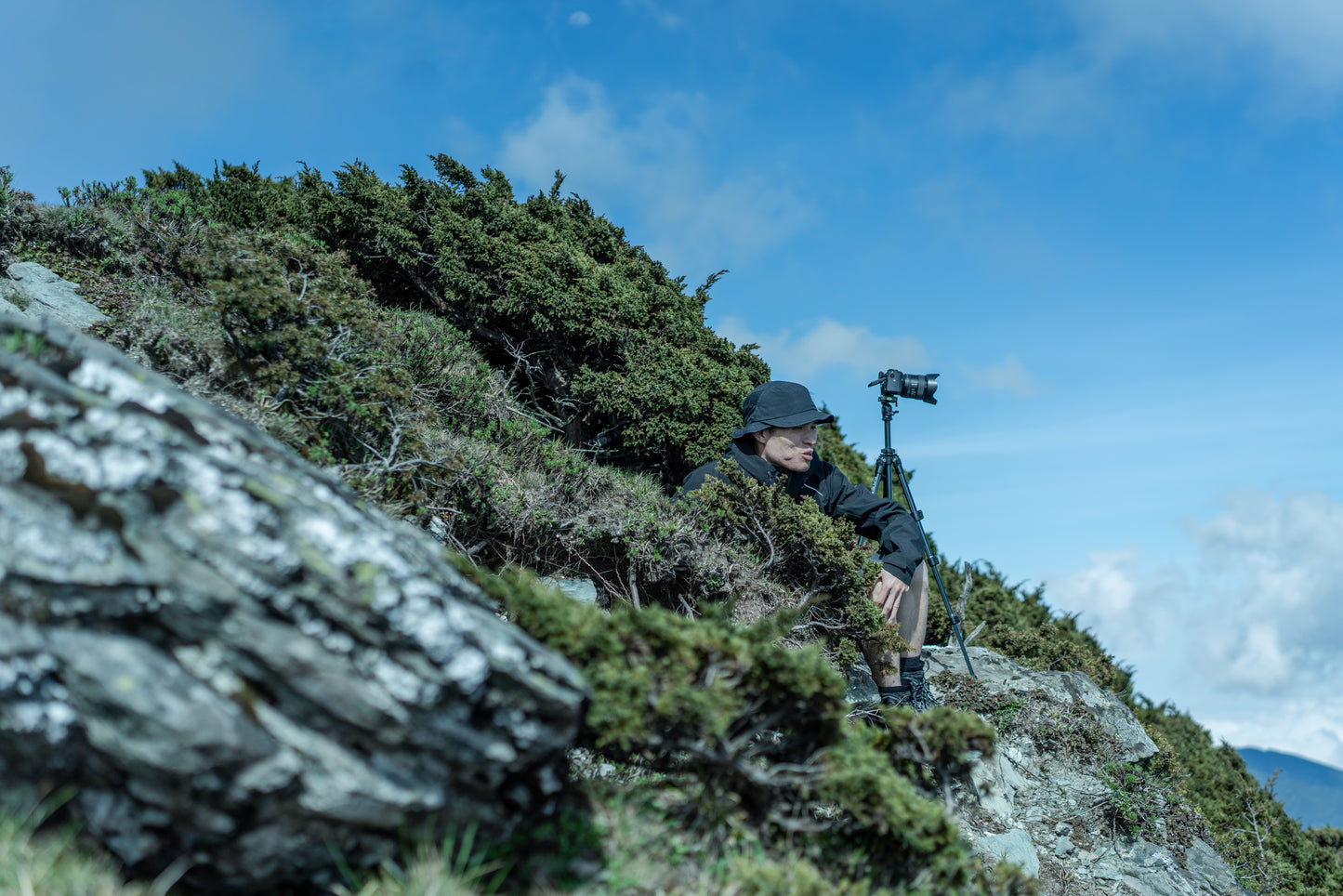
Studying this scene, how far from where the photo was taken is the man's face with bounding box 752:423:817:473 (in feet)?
21.9

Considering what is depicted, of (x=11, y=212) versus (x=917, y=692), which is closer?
(x=917, y=692)

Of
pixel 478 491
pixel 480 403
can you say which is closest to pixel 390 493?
pixel 478 491

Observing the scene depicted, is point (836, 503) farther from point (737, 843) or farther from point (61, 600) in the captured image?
point (61, 600)

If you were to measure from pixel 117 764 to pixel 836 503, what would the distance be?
5.53 m

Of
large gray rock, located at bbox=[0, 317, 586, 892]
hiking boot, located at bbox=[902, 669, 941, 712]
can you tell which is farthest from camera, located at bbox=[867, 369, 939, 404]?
large gray rock, located at bbox=[0, 317, 586, 892]

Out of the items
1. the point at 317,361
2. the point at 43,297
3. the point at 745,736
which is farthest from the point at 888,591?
the point at 43,297

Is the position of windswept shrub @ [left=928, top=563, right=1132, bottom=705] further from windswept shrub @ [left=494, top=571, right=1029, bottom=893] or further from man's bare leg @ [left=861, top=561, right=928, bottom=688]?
windswept shrub @ [left=494, top=571, right=1029, bottom=893]

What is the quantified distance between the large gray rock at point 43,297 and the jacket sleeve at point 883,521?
240 inches

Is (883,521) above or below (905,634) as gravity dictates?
above

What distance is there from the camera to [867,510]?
22.7ft

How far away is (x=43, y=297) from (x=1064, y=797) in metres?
9.37

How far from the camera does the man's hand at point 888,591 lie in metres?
6.48

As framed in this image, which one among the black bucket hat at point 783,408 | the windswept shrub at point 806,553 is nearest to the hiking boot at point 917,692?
the windswept shrub at point 806,553

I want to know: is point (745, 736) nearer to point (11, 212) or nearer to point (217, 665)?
point (217, 665)
